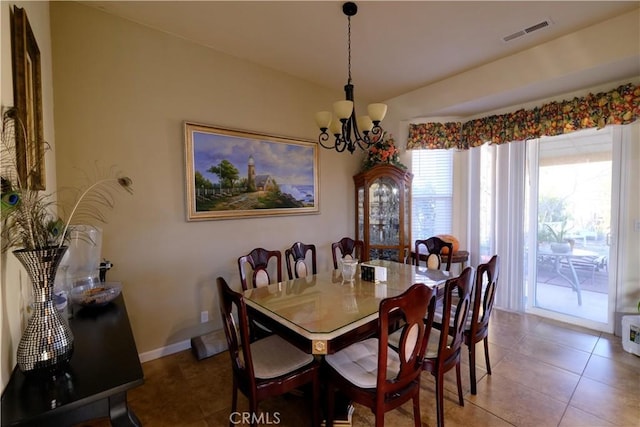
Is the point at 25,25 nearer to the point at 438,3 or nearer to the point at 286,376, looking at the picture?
the point at 286,376

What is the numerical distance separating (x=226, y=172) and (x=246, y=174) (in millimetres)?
218

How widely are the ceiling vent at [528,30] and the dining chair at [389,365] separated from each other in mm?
2556

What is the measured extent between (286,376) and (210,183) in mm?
1921

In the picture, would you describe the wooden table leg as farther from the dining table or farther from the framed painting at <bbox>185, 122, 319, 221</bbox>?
the framed painting at <bbox>185, 122, 319, 221</bbox>

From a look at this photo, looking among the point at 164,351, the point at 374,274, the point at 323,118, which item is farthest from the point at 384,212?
the point at 164,351

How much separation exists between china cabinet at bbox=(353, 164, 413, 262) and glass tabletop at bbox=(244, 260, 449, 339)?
1274 millimetres

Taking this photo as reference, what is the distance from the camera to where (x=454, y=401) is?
2.04 m

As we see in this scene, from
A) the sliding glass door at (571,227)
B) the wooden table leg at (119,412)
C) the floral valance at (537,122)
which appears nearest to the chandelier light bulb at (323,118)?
the wooden table leg at (119,412)

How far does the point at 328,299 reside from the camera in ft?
6.44

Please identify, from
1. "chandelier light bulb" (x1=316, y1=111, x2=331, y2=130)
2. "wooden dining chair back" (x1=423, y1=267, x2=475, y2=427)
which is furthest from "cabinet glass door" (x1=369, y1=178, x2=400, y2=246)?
"wooden dining chair back" (x1=423, y1=267, x2=475, y2=427)

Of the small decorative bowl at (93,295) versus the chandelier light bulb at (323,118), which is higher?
the chandelier light bulb at (323,118)

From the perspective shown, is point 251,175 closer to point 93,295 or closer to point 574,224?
point 93,295

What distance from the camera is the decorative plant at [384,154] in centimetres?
385

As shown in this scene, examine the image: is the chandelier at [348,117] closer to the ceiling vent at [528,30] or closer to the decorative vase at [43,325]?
the ceiling vent at [528,30]
